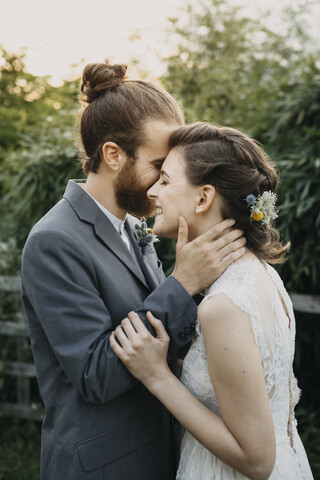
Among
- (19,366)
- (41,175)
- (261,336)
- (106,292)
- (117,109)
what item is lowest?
(19,366)

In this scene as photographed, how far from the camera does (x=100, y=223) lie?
224 centimetres

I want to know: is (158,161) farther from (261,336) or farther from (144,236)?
(261,336)

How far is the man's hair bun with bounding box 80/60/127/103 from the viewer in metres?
2.43

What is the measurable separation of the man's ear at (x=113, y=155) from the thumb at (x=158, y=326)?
31.9 inches

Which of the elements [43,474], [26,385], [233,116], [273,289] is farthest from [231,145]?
[26,385]

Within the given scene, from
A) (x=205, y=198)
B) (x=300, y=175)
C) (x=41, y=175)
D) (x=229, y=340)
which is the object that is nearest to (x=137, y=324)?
(x=229, y=340)

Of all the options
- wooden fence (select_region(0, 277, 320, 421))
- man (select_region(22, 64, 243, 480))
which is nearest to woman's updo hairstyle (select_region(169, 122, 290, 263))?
man (select_region(22, 64, 243, 480))

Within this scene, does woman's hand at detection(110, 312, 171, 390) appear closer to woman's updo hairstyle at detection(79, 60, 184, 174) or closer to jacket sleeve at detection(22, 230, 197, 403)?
jacket sleeve at detection(22, 230, 197, 403)

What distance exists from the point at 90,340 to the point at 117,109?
44.0 inches

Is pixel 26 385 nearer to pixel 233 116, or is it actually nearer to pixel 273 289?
pixel 233 116

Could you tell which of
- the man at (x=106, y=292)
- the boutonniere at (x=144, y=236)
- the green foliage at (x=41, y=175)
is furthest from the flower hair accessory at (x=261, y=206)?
the green foliage at (x=41, y=175)

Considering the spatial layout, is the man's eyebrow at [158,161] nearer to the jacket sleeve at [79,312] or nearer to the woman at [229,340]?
the woman at [229,340]

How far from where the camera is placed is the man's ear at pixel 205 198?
83.1 inches

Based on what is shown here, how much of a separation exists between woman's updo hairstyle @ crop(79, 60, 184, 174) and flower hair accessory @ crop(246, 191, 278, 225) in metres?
0.63
